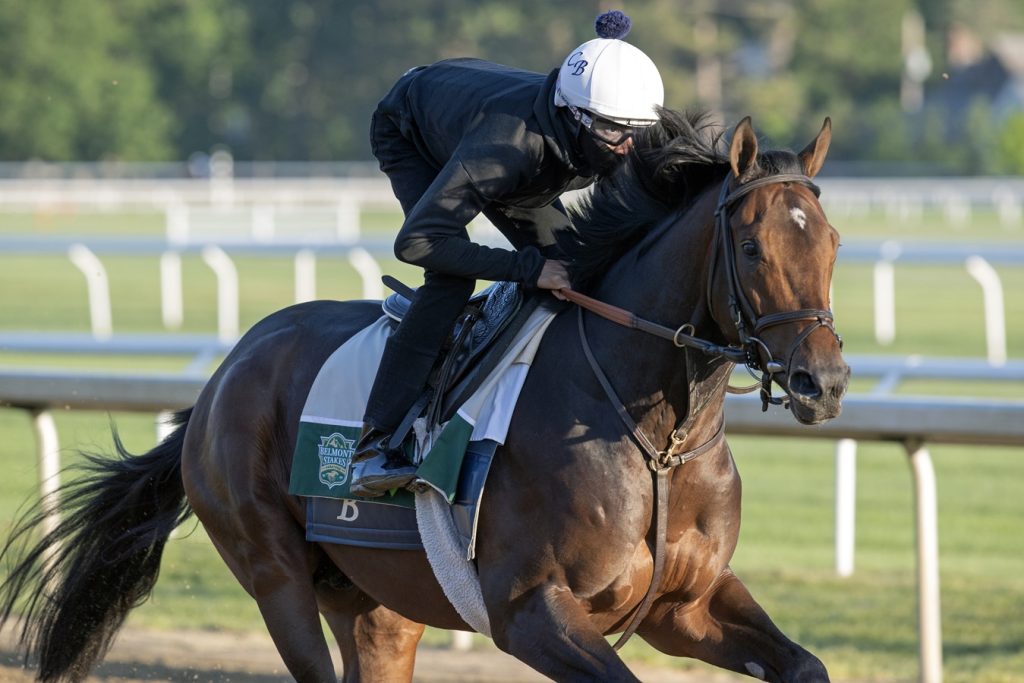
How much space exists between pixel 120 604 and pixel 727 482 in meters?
2.09

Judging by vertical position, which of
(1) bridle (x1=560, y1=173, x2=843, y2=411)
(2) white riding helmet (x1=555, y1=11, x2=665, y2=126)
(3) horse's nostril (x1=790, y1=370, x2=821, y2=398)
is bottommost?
(3) horse's nostril (x1=790, y1=370, x2=821, y2=398)

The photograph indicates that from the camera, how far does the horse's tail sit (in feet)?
15.1

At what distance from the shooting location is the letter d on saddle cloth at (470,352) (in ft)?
11.8

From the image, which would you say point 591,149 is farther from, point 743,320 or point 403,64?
point 403,64

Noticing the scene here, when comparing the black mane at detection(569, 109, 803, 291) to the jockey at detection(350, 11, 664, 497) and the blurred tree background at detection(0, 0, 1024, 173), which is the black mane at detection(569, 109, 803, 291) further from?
the blurred tree background at detection(0, 0, 1024, 173)

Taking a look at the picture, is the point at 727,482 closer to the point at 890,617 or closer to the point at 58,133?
the point at 890,617

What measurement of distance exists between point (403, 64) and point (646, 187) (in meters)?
43.3

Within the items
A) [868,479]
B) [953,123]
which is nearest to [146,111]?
[953,123]

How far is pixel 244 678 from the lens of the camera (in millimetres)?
5234

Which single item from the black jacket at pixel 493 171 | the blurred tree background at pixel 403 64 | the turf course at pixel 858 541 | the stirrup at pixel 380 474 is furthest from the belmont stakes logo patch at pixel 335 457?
the blurred tree background at pixel 403 64

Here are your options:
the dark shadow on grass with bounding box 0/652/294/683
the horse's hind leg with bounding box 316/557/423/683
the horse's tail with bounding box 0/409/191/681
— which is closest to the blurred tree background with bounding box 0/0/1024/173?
the dark shadow on grass with bounding box 0/652/294/683

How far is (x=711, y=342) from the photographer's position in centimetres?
331

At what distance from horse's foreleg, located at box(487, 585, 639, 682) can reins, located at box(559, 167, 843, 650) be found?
19 cm

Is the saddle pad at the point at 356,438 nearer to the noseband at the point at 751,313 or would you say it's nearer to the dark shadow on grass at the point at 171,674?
the noseband at the point at 751,313
